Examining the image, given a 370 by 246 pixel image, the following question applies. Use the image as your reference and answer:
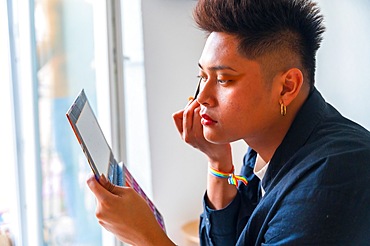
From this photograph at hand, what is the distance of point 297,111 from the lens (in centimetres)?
73

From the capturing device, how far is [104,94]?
1.42 m

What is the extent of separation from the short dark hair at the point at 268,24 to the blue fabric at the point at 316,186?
Result: 3.5 inches

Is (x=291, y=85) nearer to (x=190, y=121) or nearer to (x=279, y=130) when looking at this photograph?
(x=279, y=130)

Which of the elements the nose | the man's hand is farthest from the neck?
the man's hand

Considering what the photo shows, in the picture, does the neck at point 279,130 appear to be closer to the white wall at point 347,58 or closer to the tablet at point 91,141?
the tablet at point 91,141

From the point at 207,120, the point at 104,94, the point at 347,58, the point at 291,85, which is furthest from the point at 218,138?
the point at 347,58

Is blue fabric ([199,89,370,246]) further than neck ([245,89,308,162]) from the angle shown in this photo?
No

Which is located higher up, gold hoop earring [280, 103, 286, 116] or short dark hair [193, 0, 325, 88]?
short dark hair [193, 0, 325, 88]

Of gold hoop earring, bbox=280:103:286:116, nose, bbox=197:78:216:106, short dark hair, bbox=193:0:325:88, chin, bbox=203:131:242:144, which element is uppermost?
short dark hair, bbox=193:0:325:88

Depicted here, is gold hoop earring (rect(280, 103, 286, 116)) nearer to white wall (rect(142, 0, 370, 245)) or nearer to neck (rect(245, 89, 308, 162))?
neck (rect(245, 89, 308, 162))

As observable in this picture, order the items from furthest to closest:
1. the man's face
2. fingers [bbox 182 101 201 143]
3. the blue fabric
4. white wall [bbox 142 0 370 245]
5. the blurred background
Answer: white wall [bbox 142 0 370 245]
the blurred background
fingers [bbox 182 101 201 143]
the man's face
the blue fabric

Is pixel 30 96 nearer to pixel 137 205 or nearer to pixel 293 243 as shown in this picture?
pixel 137 205

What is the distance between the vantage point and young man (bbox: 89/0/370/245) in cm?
58

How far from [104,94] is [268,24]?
0.83 meters
